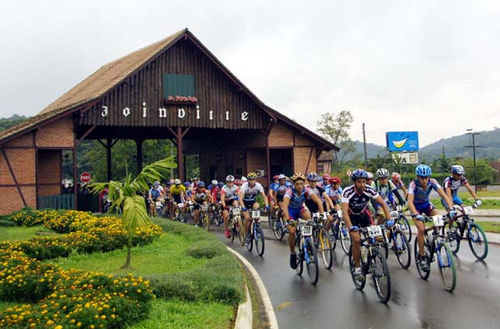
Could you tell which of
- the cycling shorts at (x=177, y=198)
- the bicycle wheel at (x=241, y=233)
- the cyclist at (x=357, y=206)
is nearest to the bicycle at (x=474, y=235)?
the cyclist at (x=357, y=206)

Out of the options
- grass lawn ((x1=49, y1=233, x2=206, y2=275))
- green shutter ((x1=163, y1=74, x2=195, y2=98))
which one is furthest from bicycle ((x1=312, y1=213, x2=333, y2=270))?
green shutter ((x1=163, y1=74, x2=195, y2=98))

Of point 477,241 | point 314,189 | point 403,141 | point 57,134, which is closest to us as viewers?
point 477,241

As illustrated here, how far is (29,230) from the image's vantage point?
1602cm

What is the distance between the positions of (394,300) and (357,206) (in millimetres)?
1674

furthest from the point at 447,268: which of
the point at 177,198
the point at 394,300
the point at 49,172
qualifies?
the point at 49,172

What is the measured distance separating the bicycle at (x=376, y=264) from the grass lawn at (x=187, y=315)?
2.39m

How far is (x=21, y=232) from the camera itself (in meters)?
15.5

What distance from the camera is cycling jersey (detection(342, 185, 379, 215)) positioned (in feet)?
26.5

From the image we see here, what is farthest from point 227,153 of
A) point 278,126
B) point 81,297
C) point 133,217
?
point 81,297

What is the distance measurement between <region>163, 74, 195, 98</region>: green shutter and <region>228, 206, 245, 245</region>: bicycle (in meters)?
12.2

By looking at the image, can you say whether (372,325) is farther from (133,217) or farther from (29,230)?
(29,230)

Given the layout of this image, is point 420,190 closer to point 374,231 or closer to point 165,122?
point 374,231

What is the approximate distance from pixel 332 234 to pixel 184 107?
1506cm

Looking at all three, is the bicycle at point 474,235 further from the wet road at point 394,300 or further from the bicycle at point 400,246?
the bicycle at point 400,246
